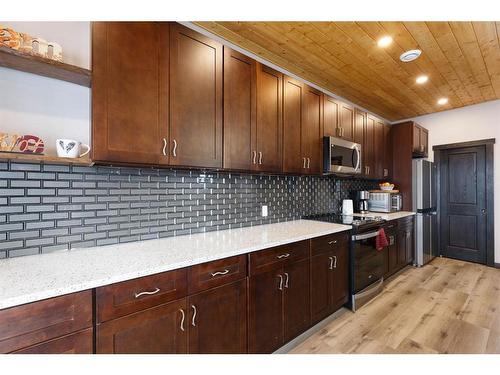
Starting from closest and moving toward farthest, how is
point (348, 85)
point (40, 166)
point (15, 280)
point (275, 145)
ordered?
point (15, 280), point (40, 166), point (275, 145), point (348, 85)

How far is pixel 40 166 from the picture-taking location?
1336 millimetres

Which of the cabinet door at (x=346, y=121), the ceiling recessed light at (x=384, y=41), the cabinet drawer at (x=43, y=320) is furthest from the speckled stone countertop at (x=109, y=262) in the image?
the ceiling recessed light at (x=384, y=41)

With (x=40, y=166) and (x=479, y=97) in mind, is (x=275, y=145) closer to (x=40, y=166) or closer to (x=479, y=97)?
(x=40, y=166)

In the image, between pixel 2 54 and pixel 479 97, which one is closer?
pixel 2 54

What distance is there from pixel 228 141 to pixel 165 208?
27.8 inches

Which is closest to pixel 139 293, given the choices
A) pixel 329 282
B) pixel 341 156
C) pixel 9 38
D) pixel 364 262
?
pixel 9 38

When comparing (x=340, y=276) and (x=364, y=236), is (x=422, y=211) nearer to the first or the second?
(x=364, y=236)

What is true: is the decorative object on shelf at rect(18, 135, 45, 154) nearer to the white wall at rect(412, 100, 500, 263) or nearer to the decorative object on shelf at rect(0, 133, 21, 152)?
the decorative object on shelf at rect(0, 133, 21, 152)

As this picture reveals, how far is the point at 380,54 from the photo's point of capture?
2.46 meters

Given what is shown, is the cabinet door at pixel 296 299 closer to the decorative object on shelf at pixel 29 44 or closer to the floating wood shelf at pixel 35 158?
the floating wood shelf at pixel 35 158

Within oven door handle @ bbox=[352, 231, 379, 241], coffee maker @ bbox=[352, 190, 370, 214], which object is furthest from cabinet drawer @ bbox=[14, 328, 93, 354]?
coffee maker @ bbox=[352, 190, 370, 214]

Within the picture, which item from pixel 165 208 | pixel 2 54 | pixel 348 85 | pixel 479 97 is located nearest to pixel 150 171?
pixel 165 208

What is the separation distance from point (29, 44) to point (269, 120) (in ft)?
5.26

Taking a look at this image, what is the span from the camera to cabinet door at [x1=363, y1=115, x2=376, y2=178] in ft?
11.5
